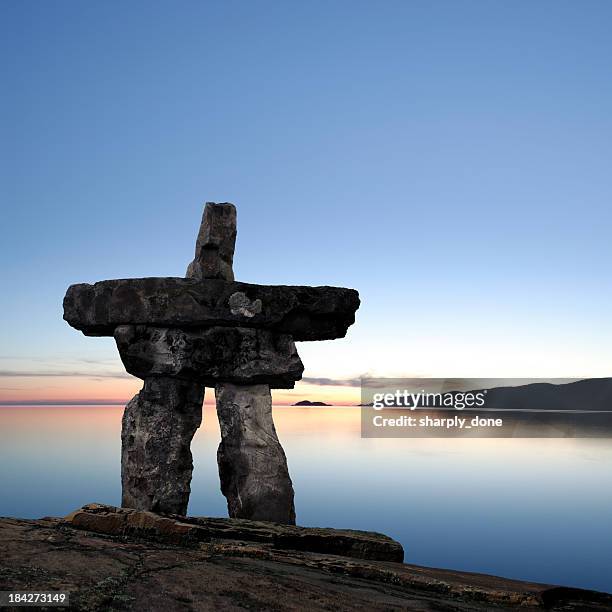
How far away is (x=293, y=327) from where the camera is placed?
37.4 ft

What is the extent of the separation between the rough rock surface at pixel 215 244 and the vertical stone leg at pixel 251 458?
1797 mm

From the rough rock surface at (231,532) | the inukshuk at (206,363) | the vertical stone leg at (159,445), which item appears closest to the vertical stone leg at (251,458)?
the inukshuk at (206,363)

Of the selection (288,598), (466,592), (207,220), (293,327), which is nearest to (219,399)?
(293,327)

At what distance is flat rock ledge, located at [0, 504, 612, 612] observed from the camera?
5.39 m

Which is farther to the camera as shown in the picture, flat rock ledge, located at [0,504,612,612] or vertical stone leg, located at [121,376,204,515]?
vertical stone leg, located at [121,376,204,515]

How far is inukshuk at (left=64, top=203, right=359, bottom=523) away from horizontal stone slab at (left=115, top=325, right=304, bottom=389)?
2 cm

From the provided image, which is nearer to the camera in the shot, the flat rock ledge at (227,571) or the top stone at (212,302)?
the flat rock ledge at (227,571)

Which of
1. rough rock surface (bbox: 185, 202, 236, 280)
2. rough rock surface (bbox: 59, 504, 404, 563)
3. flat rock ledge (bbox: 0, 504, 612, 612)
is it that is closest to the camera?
flat rock ledge (bbox: 0, 504, 612, 612)

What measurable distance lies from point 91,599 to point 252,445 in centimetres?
621

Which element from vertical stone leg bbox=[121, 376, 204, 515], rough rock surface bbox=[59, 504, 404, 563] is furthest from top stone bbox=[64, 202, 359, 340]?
rough rock surface bbox=[59, 504, 404, 563]

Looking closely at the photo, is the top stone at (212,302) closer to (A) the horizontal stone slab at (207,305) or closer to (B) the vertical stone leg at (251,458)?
(A) the horizontal stone slab at (207,305)

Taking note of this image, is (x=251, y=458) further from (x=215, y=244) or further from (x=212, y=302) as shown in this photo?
(x=215, y=244)

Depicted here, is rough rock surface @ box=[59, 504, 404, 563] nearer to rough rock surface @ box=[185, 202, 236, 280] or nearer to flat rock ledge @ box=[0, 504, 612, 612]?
flat rock ledge @ box=[0, 504, 612, 612]

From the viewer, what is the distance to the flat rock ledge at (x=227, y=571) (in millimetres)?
5387
